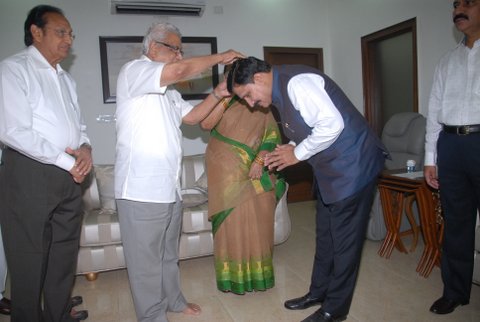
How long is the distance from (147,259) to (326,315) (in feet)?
3.01

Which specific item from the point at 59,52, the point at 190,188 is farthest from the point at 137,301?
the point at 190,188

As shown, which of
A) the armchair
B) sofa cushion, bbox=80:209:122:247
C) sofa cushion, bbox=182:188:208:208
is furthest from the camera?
the armchair

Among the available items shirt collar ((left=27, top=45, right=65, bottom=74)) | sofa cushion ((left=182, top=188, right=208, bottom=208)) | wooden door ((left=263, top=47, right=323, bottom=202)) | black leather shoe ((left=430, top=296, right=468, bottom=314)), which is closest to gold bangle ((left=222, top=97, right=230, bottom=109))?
shirt collar ((left=27, top=45, right=65, bottom=74))

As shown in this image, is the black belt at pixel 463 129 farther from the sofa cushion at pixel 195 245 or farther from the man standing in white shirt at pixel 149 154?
the sofa cushion at pixel 195 245

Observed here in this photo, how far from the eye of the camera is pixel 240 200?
2244 mm

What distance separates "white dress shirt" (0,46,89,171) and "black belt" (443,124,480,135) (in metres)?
1.85

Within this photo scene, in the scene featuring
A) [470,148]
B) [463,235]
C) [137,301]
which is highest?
[470,148]

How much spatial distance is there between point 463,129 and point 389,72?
2583 mm

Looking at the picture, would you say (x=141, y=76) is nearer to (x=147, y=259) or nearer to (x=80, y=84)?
(x=147, y=259)

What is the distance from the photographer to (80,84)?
391cm

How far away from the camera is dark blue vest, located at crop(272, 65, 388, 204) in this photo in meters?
1.64

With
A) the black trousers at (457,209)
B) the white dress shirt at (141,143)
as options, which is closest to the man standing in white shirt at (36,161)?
the white dress shirt at (141,143)

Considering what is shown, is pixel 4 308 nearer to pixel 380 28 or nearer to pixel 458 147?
pixel 458 147

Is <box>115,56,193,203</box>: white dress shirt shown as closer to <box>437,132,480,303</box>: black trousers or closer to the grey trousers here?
the grey trousers
